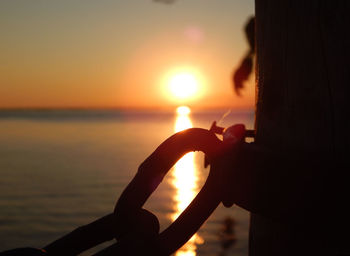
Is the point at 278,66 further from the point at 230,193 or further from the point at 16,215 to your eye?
the point at 16,215

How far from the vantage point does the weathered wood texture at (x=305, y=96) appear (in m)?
0.89

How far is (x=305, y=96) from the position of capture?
98 centimetres

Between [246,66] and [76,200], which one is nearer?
[246,66]

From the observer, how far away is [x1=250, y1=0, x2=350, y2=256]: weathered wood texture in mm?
892

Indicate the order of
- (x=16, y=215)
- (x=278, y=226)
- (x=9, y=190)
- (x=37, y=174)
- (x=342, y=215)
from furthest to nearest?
1. (x=37, y=174)
2. (x=9, y=190)
3. (x=16, y=215)
4. (x=278, y=226)
5. (x=342, y=215)

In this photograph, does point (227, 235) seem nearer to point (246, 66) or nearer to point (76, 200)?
point (76, 200)

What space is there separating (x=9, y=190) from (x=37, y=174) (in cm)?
335

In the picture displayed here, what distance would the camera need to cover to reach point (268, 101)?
1082 millimetres

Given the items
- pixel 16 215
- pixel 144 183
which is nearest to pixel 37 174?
pixel 16 215

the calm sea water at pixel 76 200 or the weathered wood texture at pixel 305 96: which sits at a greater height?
the weathered wood texture at pixel 305 96

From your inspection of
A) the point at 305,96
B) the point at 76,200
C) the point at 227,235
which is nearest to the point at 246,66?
the point at 305,96

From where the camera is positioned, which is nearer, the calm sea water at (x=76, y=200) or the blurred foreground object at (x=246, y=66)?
the blurred foreground object at (x=246, y=66)

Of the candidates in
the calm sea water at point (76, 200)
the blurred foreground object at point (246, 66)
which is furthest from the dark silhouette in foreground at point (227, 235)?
the blurred foreground object at point (246, 66)

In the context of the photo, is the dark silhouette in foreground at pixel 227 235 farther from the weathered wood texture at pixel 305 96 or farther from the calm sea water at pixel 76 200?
the weathered wood texture at pixel 305 96
